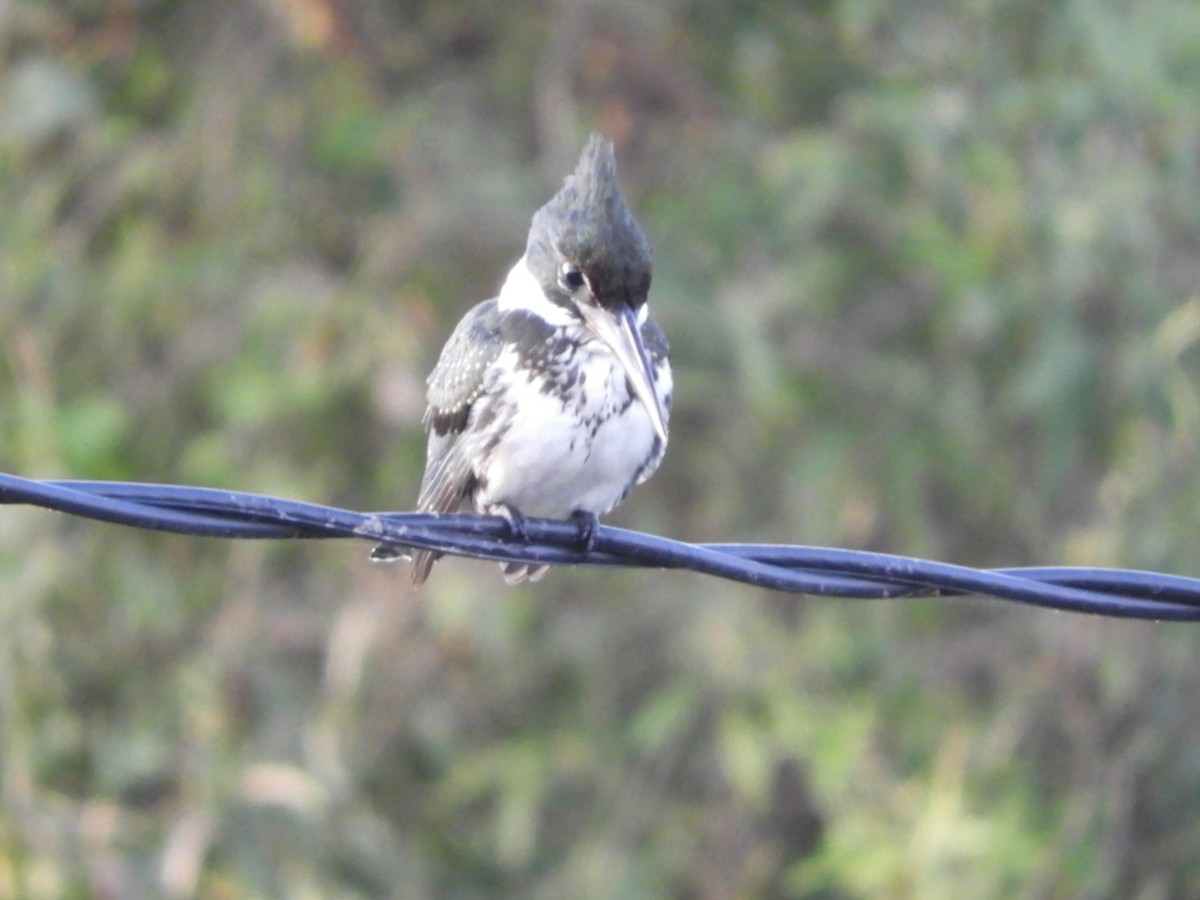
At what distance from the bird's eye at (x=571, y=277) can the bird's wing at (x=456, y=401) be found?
219 millimetres

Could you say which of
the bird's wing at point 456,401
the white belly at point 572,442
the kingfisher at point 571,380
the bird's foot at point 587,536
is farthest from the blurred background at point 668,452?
the bird's foot at point 587,536

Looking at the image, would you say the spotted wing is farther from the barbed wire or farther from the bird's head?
A: the barbed wire

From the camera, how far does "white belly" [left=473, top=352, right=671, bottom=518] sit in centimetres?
421

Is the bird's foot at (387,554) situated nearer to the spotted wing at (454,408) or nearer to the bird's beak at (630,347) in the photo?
the spotted wing at (454,408)

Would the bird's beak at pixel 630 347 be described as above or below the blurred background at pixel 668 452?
below

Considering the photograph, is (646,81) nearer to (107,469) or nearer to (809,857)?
(107,469)

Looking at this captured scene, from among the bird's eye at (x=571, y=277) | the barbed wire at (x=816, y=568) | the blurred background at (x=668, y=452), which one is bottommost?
the barbed wire at (x=816, y=568)

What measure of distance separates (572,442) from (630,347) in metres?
0.24

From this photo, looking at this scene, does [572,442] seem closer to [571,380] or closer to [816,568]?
[571,380]

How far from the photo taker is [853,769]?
768 cm

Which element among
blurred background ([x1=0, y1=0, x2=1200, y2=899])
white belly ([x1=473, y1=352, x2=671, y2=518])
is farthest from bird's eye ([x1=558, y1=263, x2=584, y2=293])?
blurred background ([x1=0, y1=0, x2=1200, y2=899])

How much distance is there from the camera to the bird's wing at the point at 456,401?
4.48 metres

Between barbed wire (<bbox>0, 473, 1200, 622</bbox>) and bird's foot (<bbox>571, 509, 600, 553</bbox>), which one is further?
bird's foot (<bbox>571, 509, 600, 553</bbox>)

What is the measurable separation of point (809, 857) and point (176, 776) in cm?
284
